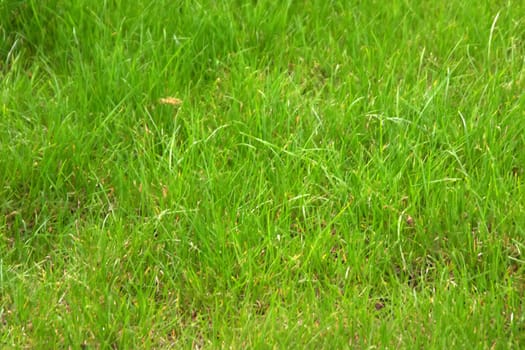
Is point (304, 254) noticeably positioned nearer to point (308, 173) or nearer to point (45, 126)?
point (308, 173)

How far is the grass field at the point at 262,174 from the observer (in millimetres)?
3066

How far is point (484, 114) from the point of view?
12.4ft

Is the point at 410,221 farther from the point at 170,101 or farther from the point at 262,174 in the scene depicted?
the point at 170,101

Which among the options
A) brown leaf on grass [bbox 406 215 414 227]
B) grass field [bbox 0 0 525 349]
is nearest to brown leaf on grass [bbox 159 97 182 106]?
grass field [bbox 0 0 525 349]

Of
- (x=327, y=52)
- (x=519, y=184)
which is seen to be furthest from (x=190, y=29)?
(x=519, y=184)

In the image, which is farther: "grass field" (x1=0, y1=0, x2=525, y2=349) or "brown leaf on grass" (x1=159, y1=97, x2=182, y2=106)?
"brown leaf on grass" (x1=159, y1=97, x2=182, y2=106)

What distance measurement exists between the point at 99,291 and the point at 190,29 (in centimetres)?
153

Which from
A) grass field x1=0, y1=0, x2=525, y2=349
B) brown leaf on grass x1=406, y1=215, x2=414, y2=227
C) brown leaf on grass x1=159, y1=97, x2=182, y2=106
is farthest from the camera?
brown leaf on grass x1=159, y1=97, x2=182, y2=106

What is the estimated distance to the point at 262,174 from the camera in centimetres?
349

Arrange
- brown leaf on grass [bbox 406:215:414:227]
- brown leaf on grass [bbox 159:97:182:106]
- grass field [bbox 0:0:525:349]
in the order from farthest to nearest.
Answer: brown leaf on grass [bbox 159:97:182:106] → brown leaf on grass [bbox 406:215:414:227] → grass field [bbox 0:0:525:349]

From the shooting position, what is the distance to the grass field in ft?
10.1

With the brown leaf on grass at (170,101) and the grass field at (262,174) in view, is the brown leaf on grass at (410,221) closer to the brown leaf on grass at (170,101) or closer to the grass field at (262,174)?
the grass field at (262,174)

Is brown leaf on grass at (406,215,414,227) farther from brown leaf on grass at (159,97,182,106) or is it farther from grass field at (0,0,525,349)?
brown leaf on grass at (159,97,182,106)

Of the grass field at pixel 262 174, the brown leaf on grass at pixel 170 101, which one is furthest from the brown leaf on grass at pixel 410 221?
the brown leaf on grass at pixel 170 101
